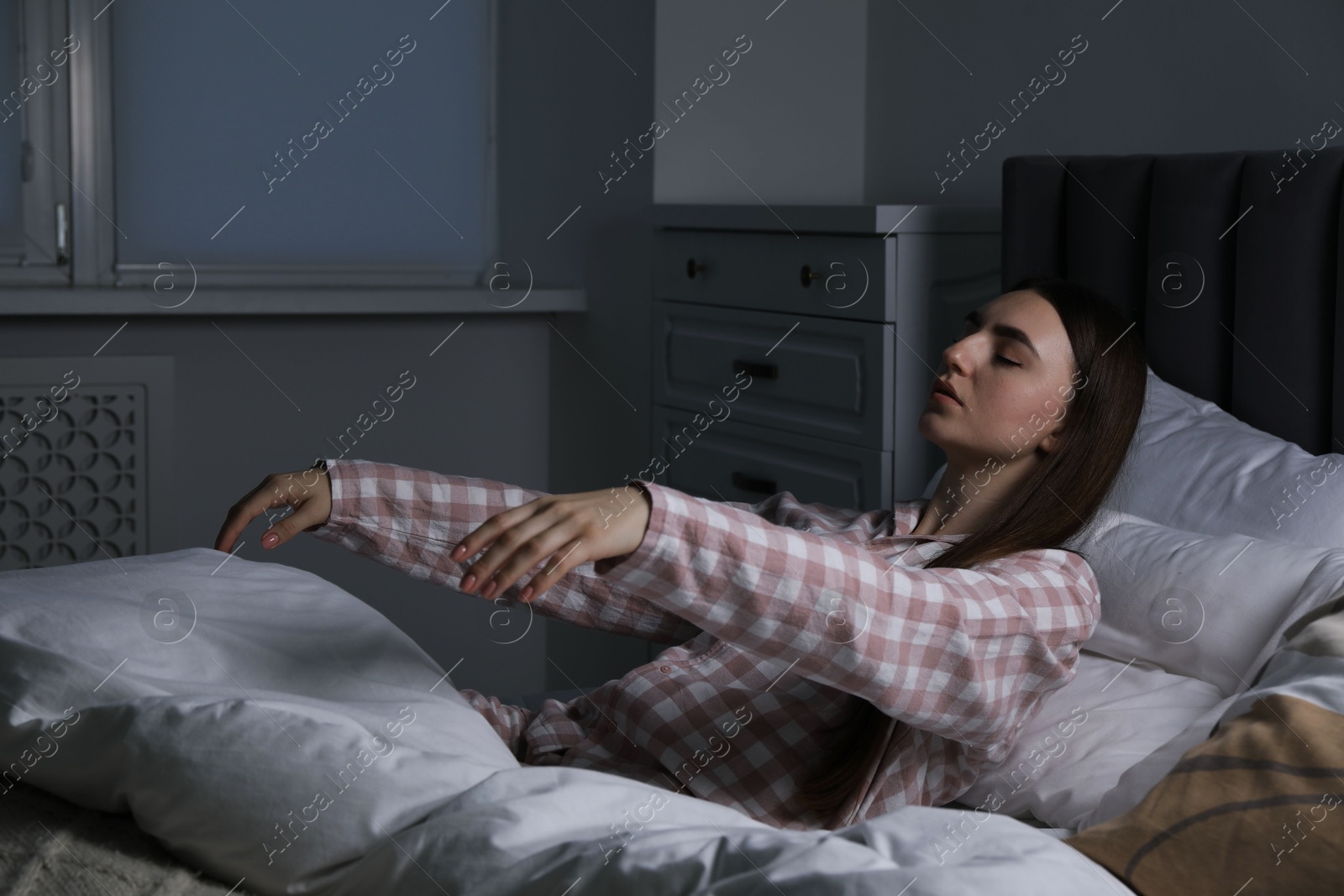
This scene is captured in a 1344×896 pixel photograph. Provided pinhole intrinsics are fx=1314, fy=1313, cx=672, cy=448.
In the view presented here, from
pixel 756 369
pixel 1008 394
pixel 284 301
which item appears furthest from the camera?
pixel 284 301

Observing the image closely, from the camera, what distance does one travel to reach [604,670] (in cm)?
278

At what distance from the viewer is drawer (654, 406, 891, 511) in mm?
2062

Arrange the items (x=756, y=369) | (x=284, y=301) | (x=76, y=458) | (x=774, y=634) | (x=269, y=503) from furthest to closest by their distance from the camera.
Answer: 1. (x=284, y=301)
2. (x=76, y=458)
3. (x=756, y=369)
4. (x=269, y=503)
5. (x=774, y=634)

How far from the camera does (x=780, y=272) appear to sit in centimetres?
217

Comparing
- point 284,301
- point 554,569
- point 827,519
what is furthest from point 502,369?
point 554,569

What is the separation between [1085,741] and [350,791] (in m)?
0.68

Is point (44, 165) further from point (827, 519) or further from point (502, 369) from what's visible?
point (827, 519)

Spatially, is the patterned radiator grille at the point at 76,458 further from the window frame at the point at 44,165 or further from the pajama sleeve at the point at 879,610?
the pajama sleeve at the point at 879,610

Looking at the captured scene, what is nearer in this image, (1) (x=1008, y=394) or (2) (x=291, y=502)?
(2) (x=291, y=502)

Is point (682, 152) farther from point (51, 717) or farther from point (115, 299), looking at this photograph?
point (51, 717)

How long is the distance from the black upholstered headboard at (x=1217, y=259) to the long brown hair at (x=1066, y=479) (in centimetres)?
32

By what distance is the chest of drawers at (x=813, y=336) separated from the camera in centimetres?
198

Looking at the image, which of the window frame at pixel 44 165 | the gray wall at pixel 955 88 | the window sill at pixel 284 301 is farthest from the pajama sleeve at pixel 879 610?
the window frame at pixel 44 165

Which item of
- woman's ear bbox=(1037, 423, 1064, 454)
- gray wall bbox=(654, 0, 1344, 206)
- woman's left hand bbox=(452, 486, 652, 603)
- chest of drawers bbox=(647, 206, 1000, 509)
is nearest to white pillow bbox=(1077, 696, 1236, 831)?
woman's ear bbox=(1037, 423, 1064, 454)
